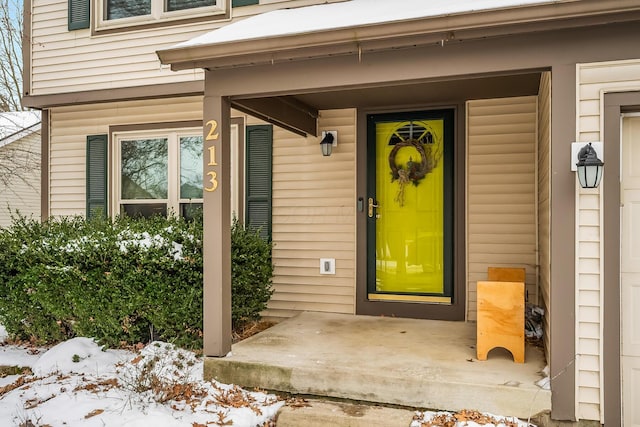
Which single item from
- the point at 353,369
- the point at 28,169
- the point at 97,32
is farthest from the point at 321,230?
the point at 28,169

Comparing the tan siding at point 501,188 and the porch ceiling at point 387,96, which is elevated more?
the porch ceiling at point 387,96

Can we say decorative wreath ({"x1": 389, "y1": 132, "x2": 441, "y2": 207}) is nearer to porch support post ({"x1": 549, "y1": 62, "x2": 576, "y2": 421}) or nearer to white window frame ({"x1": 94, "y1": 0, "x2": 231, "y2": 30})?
porch support post ({"x1": 549, "y1": 62, "x2": 576, "y2": 421})

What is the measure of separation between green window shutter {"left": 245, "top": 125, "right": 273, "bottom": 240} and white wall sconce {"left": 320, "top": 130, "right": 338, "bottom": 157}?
2.20ft

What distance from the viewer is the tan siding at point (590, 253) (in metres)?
3.16

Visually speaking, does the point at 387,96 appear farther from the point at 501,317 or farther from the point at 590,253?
the point at 590,253

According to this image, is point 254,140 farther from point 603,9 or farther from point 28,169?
point 28,169

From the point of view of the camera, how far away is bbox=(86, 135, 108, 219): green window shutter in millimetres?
6629

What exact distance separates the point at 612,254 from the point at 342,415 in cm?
202

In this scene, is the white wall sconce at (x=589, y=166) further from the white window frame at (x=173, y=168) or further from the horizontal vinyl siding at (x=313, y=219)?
the white window frame at (x=173, y=168)

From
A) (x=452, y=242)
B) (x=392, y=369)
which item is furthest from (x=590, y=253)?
(x=452, y=242)

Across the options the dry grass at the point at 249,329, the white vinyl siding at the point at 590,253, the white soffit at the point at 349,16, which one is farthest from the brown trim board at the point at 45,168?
the white vinyl siding at the point at 590,253

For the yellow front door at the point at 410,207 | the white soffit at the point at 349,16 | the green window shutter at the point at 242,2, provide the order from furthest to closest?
1. the green window shutter at the point at 242,2
2. the yellow front door at the point at 410,207
3. the white soffit at the point at 349,16

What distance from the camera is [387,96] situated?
512 cm

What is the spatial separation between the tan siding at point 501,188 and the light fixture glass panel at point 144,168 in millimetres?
3753
